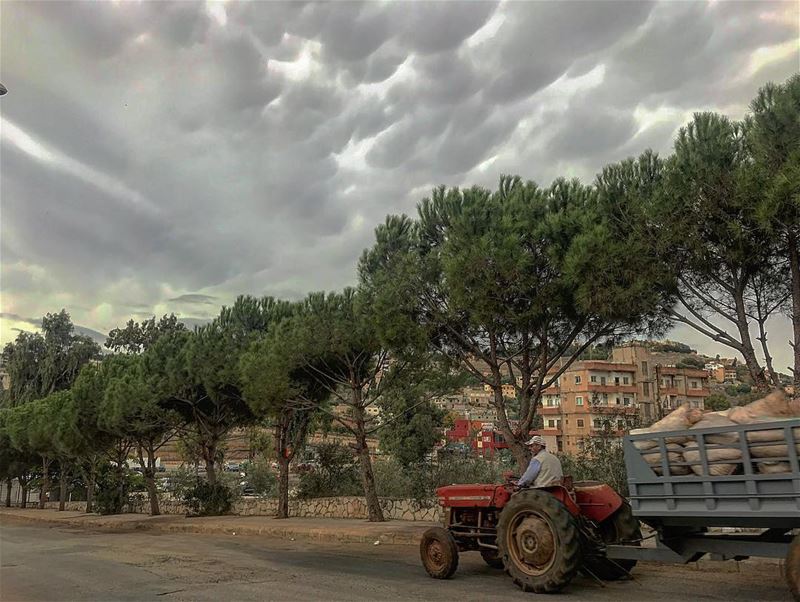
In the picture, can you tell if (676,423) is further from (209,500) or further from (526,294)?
(209,500)

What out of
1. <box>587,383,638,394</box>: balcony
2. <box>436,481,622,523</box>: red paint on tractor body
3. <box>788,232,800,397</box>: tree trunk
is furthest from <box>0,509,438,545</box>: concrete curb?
<box>587,383,638,394</box>: balcony

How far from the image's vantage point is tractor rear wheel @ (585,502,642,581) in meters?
8.50

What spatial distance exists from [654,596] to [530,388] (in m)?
7.11

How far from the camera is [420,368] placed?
18.2m

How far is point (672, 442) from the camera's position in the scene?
6.80 meters

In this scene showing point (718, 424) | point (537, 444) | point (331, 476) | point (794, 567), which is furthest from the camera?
point (331, 476)

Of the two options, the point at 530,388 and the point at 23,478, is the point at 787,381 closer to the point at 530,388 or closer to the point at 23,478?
the point at 530,388

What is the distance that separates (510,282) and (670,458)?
6.24m

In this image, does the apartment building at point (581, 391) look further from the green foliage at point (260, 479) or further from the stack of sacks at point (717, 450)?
the stack of sacks at point (717, 450)

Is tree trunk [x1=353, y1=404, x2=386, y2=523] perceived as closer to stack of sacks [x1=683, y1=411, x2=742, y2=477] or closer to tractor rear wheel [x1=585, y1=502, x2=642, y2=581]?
tractor rear wheel [x1=585, y1=502, x2=642, y2=581]

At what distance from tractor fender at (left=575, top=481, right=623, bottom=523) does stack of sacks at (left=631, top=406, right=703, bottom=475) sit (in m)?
1.85

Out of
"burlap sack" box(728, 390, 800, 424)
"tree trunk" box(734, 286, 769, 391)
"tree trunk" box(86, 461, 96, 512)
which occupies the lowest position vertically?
"tree trunk" box(86, 461, 96, 512)

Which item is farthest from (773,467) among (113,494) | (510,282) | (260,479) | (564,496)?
(260,479)

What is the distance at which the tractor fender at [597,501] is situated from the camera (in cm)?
855
